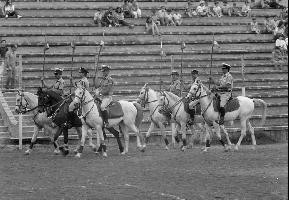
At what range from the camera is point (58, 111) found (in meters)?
28.6

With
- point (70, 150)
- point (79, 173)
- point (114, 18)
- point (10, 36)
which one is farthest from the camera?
point (114, 18)

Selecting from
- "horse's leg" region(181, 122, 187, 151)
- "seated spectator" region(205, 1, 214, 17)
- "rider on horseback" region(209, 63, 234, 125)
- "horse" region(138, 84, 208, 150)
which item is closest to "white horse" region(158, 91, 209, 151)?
"horse's leg" region(181, 122, 187, 151)

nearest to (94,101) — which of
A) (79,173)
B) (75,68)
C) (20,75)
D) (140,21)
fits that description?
(79,173)

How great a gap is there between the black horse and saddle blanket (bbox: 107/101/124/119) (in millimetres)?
653

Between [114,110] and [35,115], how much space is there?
2675 mm

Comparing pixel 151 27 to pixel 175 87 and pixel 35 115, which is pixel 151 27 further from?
pixel 35 115

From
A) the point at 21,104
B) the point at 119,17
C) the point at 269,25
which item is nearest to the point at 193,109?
the point at 21,104

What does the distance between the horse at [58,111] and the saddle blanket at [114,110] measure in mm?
1065

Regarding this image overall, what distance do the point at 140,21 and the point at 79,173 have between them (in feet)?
71.6

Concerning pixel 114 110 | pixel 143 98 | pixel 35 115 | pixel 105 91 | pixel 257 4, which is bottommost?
pixel 35 115

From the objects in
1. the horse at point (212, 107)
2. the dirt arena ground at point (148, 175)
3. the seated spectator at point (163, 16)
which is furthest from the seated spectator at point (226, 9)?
the dirt arena ground at point (148, 175)

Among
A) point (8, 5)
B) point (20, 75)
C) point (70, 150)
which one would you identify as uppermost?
point (8, 5)

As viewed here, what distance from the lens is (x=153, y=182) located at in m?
20.6

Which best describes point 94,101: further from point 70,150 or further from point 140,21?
point 140,21
